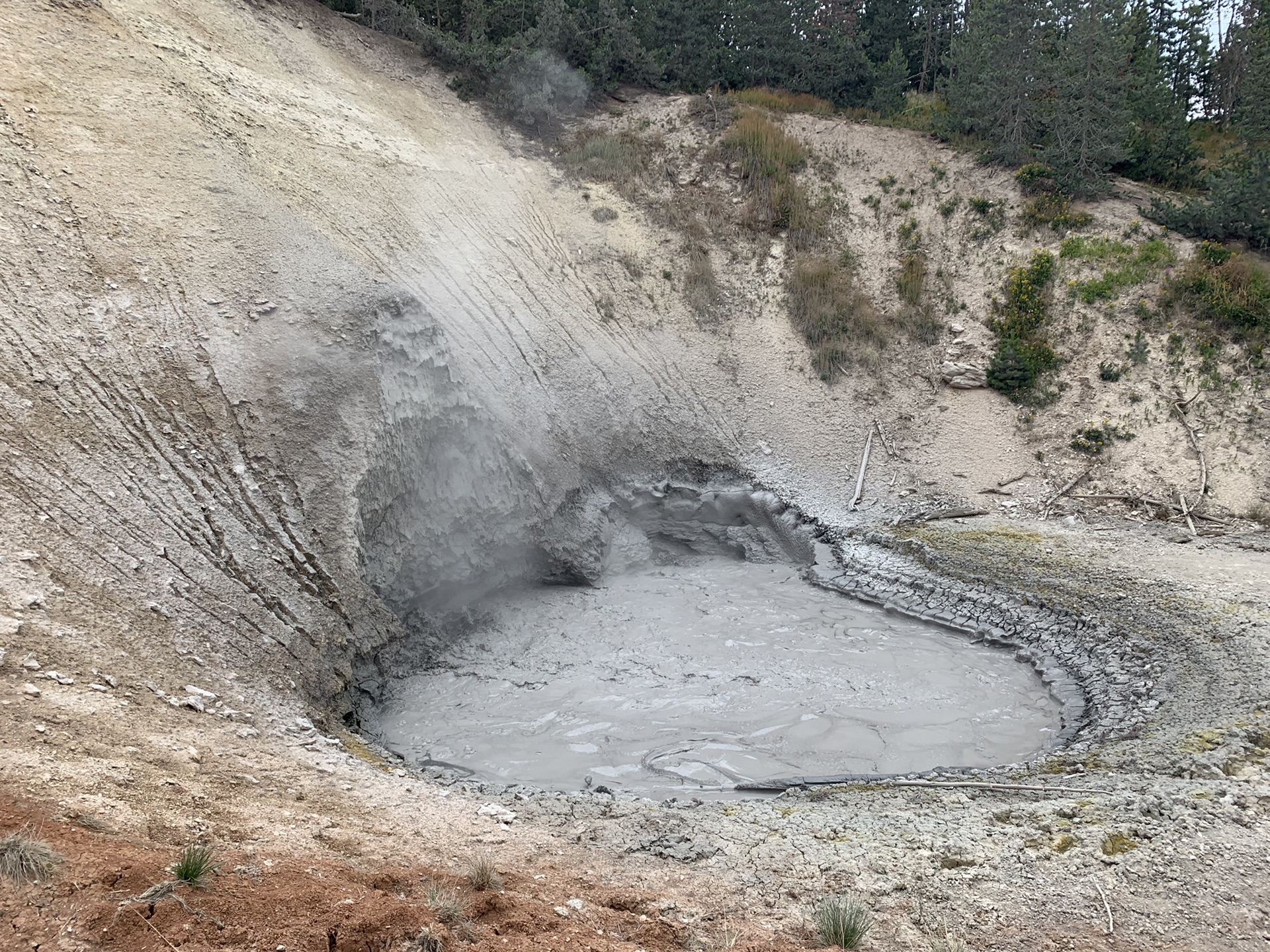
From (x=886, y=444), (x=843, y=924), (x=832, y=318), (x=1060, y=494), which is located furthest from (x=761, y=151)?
(x=843, y=924)

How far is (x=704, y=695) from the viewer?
10.1 m

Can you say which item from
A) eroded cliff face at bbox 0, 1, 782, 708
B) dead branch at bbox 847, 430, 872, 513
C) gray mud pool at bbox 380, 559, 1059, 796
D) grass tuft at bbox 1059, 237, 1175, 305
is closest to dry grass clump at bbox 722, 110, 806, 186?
eroded cliff face at bbox 0, 1, 782, 708

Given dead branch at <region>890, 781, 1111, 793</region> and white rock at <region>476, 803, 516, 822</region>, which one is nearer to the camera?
white rock at <region>476, 803, 516, 822</region>

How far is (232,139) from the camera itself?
13.7 metres

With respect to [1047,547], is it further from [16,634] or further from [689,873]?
[16,634]

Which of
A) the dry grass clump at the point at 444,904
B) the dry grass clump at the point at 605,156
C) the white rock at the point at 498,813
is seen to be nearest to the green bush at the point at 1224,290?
the dry grass clump at the point at 605,156

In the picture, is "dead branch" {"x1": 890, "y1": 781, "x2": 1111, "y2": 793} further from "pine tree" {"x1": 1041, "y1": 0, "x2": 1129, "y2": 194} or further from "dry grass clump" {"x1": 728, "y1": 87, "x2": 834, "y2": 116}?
"dry grass clump" {"x1": 728, "y1": 87, "x2": 834, "y2": 116}

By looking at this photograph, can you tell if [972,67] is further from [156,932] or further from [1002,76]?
[156,932]

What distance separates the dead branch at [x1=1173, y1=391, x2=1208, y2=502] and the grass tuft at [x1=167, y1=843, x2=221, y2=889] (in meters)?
15.4

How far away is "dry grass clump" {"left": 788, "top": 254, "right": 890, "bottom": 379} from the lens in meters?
17.0

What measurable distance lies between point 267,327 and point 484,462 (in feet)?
11.4

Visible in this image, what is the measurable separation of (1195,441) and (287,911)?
16109mm

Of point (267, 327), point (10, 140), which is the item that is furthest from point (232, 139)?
point (267, 327)

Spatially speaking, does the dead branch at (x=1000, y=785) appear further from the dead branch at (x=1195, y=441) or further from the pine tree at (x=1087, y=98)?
the pine tree at (x=1087, y=98)
